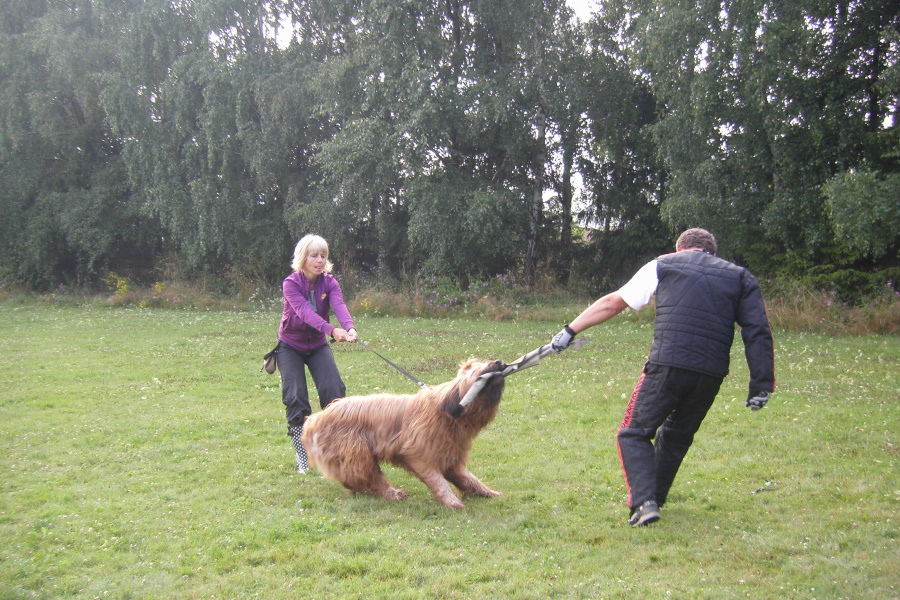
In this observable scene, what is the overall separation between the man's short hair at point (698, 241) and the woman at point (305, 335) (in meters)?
2.88

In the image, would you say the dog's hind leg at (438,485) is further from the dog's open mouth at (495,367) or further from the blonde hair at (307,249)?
the blonde hair at (307,249)

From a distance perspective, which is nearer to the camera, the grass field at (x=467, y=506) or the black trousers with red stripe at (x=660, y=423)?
the grass field at (x=467, y=506)

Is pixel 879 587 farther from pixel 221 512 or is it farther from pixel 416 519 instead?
pixel 221 512

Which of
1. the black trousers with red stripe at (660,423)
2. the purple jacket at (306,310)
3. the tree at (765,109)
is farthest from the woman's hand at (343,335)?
the tree at (765,109)

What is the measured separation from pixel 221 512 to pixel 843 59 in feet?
61.4

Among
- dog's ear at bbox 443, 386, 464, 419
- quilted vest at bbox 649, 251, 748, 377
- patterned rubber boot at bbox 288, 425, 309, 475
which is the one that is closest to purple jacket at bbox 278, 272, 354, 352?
patterned rubber boot at bbox 288, 425, 309, 475

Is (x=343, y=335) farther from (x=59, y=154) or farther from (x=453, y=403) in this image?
(x=59, y=154)

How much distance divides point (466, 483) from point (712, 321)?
2.36m

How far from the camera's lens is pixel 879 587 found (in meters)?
3.89

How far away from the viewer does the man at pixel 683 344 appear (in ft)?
15.1

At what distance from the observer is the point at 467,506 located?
550 cm

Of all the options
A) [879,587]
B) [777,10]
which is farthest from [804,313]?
[879,587]

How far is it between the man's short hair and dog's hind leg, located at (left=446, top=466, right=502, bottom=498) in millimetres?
2461

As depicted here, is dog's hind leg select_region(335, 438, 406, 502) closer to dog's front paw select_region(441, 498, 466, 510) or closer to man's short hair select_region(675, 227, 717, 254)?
dog's front paw select_region(441, 498, 466, 510)
